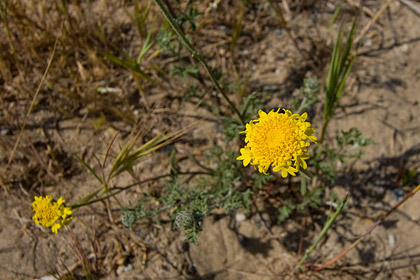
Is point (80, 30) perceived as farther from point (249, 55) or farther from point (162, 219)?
point (162, 219)

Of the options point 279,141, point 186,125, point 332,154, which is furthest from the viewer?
point 186,125

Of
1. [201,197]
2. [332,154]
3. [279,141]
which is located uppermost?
[279,141]

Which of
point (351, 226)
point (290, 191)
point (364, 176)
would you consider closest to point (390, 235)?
point (351, 226)

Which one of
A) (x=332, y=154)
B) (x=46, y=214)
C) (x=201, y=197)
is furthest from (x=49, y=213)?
(x=332, y=154)

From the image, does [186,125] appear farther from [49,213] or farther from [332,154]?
[49,213]

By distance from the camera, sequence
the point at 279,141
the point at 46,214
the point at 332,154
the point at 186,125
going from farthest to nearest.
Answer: the point at 186,125, the point at 332,154, the point at 46,214, the point at 279,141

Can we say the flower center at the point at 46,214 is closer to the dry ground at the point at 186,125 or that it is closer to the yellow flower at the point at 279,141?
the dry ground at the point at 186,125

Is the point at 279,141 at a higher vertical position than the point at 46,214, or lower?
higher
